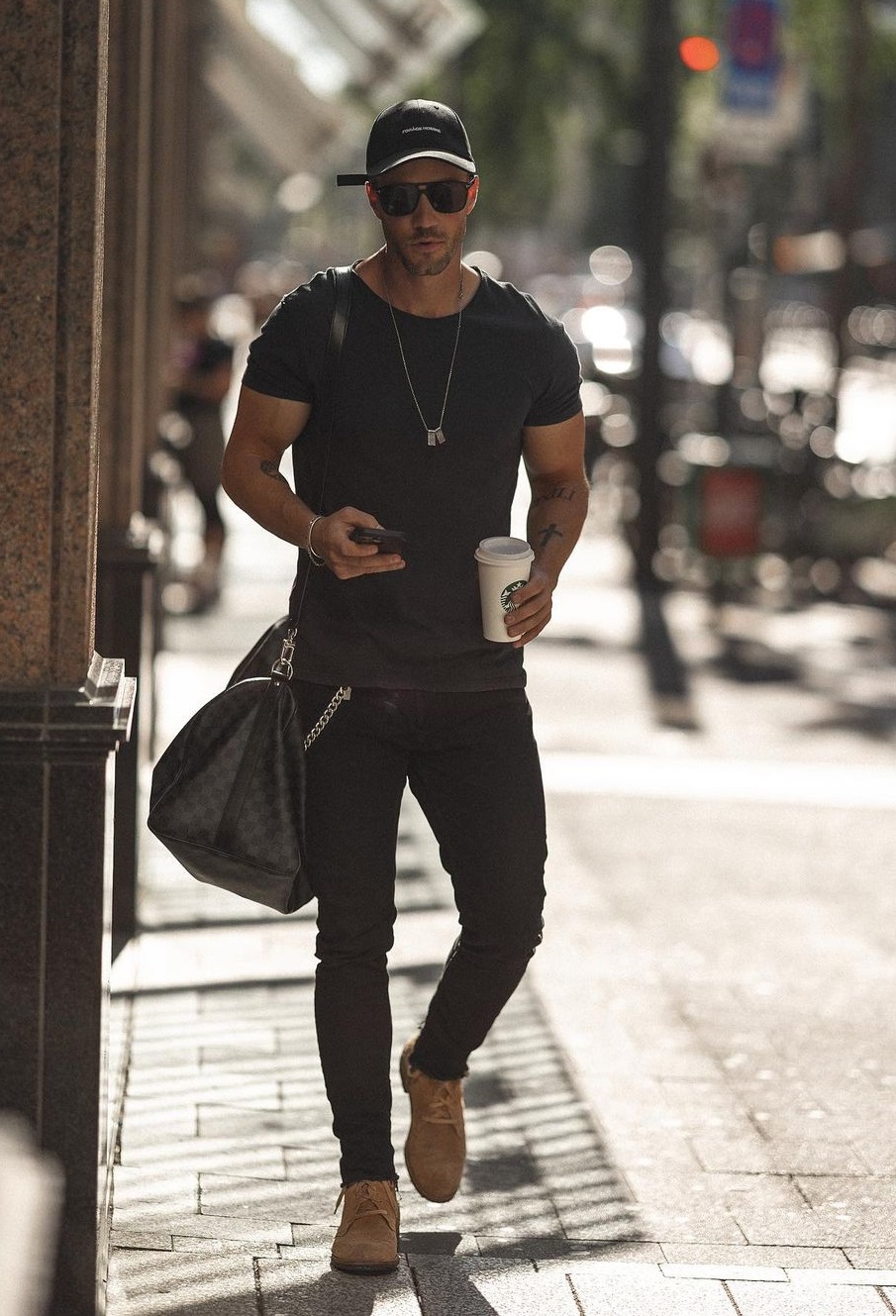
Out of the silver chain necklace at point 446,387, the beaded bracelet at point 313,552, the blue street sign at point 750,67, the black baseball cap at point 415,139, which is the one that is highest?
the blue street sign at point 750,67

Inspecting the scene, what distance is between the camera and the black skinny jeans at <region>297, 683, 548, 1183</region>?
→ 4.02 metres

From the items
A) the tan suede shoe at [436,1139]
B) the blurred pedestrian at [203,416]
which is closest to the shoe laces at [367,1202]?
the tan suede shoe at [436,1139]

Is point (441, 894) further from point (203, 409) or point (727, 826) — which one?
point (203, 409)

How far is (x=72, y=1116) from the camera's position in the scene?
3.67 metres

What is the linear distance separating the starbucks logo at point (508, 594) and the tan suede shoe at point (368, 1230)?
1.06 metres

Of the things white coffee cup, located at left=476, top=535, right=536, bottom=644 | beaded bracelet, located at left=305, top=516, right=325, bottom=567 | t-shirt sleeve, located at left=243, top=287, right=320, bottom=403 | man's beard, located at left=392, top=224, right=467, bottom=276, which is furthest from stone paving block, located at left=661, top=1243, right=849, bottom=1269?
man's beard, located at left=392, top=224, right=467, bottom=276

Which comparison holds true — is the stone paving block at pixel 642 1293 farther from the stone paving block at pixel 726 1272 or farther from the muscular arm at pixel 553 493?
the muscular arm at pixel 553 493

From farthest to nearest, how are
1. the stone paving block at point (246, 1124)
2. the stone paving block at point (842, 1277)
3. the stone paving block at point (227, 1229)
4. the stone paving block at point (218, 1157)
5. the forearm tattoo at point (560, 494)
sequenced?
the stone paving block at point (246, 1124)
the stone paving block at point (218, 1157)
the forearm tattoo at point (560, 494)
the stone paving block at point (227, 1229)
the stone paving block at point (842, 1277)

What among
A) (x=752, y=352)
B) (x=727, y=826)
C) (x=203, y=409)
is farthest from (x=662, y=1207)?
(x=752, y=352)

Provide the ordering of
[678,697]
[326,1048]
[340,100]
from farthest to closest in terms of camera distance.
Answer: [340,100] < [678,697] < [326,1048]

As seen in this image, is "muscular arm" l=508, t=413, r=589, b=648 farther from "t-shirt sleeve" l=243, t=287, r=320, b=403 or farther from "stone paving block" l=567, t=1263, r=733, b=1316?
"stone paving block" l=567, t=1263, r=733, b=1316

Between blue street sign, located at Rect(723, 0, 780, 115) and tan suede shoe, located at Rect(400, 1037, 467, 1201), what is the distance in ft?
41.1

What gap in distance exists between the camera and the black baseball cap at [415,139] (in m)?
3.93

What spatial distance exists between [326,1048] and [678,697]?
7562 millimetres
